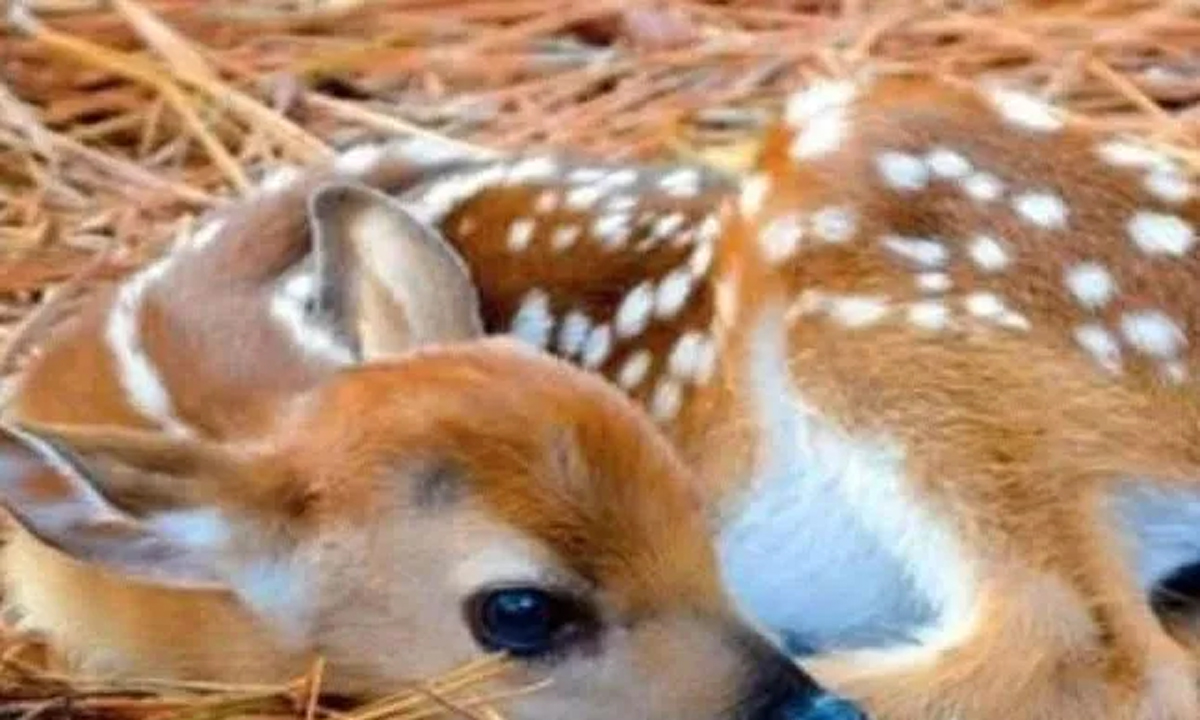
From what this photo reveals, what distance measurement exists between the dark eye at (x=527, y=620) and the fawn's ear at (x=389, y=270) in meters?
0.46

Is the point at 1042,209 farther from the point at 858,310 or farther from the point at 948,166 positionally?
the point at 858,310

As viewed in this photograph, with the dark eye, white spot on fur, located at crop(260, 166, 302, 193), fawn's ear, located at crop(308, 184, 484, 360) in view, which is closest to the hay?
white spot on fur, located at crop(260, 166, 302, 193)

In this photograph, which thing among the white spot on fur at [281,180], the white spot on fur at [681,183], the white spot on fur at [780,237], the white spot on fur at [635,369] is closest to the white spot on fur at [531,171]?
the white spot on fur at [681,183]

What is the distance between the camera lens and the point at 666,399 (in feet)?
13.4

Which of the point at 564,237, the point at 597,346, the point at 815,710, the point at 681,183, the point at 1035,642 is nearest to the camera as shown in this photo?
the point at 815,710

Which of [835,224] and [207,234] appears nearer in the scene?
[835,224]

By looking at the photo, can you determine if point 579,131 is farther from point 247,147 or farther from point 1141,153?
point 1141,153

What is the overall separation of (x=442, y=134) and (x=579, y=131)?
0.17 m

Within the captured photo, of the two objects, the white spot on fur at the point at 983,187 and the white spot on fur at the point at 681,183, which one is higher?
the white spot on fur at the point at 983,187

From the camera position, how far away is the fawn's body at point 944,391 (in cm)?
378

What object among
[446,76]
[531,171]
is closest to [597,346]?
[531,171]

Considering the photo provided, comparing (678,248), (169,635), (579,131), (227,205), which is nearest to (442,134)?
(579,131)

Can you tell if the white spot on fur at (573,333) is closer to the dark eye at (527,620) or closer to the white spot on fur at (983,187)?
the white spot on fur at (983,187)

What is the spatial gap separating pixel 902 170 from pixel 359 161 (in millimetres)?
856
